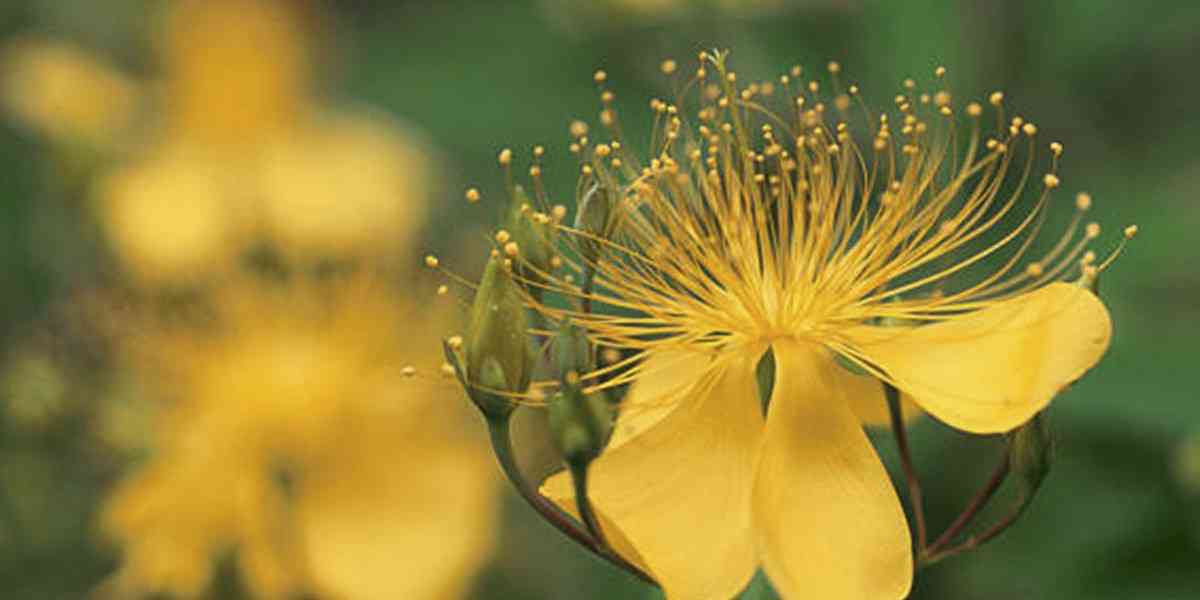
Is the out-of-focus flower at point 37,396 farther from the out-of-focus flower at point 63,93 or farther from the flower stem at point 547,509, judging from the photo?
the flower stem at point 547,509

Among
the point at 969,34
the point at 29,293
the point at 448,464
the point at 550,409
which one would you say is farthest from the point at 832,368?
the point at 29,293

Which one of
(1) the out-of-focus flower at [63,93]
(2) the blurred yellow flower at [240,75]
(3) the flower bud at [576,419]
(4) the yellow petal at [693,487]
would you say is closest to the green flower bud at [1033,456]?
(4) the yellow petal at [693,487]

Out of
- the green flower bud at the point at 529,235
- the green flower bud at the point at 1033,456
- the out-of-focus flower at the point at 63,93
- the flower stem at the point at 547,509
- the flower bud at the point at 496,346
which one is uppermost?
the out-of-focus flower at the point at 63,93

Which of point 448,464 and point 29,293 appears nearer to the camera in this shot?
point 448,464

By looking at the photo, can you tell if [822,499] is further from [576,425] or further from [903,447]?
[576,425]

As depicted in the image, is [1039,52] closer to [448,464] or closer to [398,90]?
[448,464]

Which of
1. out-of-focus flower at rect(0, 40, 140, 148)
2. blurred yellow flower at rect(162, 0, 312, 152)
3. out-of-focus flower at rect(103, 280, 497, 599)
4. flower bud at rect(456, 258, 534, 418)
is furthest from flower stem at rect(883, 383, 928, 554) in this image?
blurred yellow flower at rect(162, 0, 312, 152)

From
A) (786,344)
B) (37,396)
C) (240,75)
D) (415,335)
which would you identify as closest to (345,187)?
(240,75)

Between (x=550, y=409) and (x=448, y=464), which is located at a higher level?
(x=550, y=409)
